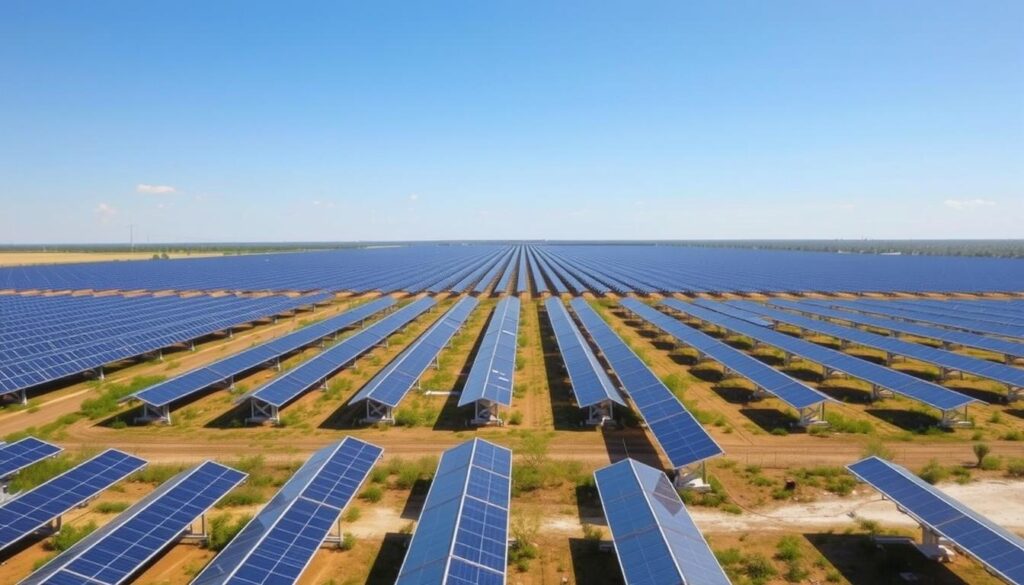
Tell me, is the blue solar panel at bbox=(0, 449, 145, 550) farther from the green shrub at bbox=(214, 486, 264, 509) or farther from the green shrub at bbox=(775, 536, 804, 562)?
the green shrub at bbox=(775, 536, 804, 562)

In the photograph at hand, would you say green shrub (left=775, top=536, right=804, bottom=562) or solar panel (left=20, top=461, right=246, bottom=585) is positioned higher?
solar panel (left=20, top=461, right=246, bottom=585)

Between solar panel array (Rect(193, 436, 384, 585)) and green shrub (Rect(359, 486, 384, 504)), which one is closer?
solar panel array (Rect(193, 436, 384, 585))

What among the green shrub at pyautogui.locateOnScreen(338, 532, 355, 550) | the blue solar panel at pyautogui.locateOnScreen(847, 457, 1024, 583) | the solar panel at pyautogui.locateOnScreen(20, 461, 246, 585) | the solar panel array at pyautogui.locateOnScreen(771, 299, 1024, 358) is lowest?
the green shrub at pyautogui.locateOnScreen(338, 532, 355, 550)

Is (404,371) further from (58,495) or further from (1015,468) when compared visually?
(1015,468)

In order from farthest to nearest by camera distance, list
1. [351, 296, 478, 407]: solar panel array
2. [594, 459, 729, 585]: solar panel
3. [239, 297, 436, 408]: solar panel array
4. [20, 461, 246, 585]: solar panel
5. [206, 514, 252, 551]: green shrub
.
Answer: [239, 297, 436, 408]: solar panel array → [351, 296, 478, 407]: solar panel array → [206, 514, 252, 551]: green shrub → [594, 459, 729, 585]: solar panel → [20, 461, 246, 585]: solar panel

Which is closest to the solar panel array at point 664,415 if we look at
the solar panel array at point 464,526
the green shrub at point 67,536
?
the solar panel array at point 464,526

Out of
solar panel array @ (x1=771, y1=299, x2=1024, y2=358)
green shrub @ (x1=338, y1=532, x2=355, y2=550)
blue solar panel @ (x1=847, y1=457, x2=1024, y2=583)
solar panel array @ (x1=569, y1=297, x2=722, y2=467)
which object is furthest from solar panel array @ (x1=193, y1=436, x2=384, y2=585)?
solar panel array @ (x1=771, y1=299, x2=1024, y2=358)

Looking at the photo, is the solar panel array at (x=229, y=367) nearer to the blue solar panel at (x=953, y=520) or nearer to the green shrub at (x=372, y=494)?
the green shrub at (x=372, y=494)

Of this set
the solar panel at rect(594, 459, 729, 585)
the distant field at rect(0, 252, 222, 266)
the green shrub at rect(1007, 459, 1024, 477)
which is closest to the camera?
the solar panel at rect(594, 459, 729, 585)
